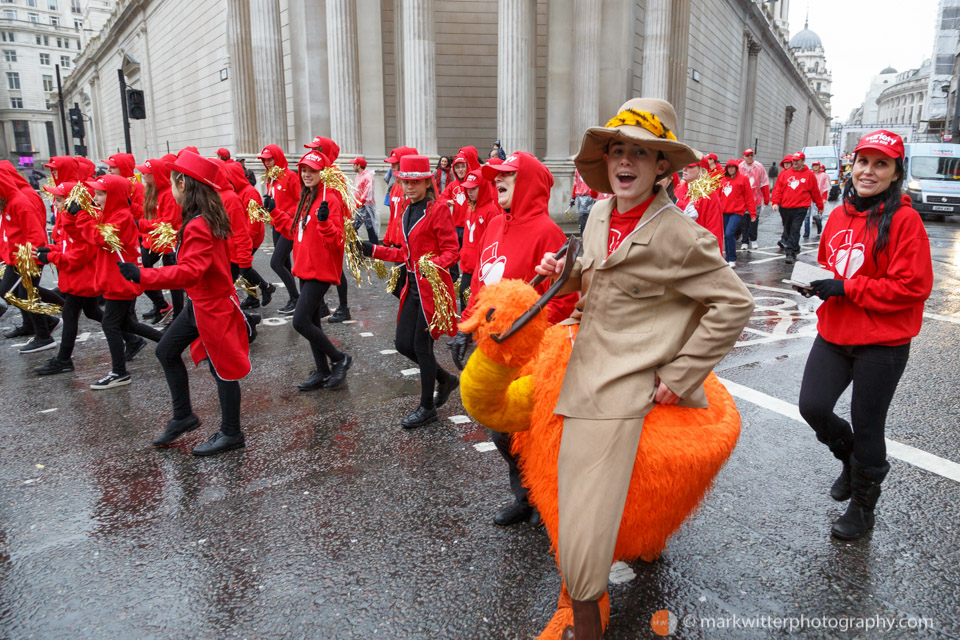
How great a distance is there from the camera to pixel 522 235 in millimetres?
3596

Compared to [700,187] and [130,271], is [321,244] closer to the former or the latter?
[130,271]

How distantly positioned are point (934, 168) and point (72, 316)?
27.6 meters

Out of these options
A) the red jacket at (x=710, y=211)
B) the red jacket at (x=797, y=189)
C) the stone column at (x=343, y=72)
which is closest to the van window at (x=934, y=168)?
the red jacket at (x=797, y=189)

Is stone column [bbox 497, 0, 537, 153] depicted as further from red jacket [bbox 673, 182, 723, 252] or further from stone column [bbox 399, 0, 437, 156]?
red jacket [bbox 673, 182, 723, 252]

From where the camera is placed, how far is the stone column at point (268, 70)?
66.4 ft

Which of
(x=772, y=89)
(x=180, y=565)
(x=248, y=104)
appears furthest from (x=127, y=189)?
(x=772, y=89)

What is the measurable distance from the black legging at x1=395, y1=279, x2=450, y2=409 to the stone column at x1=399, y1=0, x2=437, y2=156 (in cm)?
1270

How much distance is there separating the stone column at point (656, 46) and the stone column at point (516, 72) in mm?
5268

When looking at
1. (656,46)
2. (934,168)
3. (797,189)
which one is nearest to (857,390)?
(797,189)

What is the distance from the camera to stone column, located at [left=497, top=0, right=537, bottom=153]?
17469 millimetres

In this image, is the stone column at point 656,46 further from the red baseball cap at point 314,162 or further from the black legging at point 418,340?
the black legging at point 418,340

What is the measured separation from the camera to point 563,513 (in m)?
2.25

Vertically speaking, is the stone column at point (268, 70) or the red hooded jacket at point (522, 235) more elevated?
the stone column at point (268, 70)

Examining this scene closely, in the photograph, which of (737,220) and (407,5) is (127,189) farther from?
(407,5)
